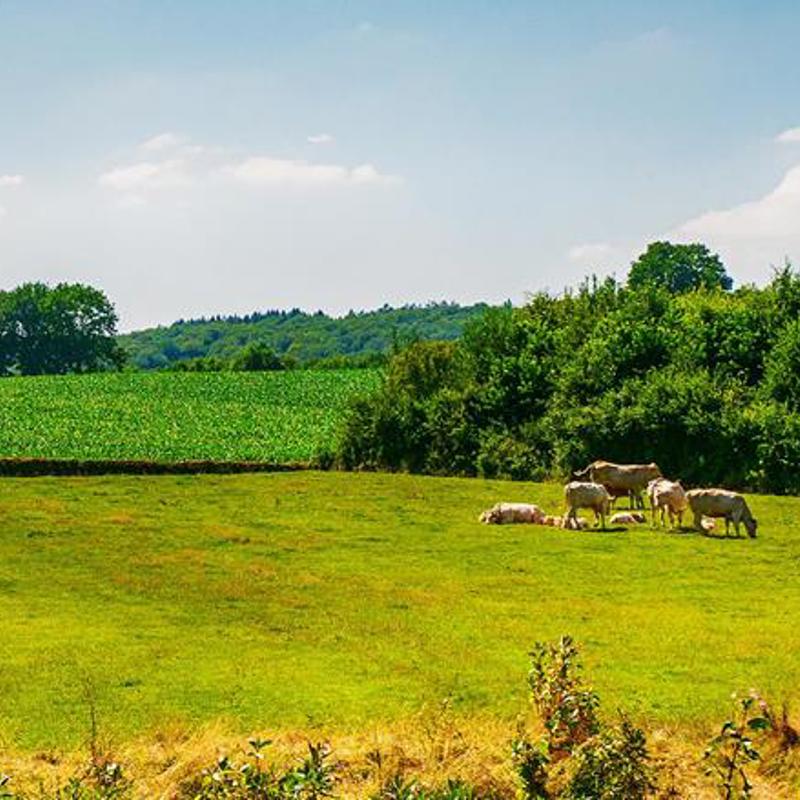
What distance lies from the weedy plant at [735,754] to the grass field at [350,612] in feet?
8.26

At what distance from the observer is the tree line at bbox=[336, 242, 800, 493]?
158 feet

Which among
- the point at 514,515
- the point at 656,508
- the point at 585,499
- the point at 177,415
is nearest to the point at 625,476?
the point at 656,508

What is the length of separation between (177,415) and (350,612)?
58.7 metres

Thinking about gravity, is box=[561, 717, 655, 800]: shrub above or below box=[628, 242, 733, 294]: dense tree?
below

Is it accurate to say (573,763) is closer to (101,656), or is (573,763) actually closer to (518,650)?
(518,650)

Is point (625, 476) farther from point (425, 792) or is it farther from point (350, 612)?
point (425, 792)

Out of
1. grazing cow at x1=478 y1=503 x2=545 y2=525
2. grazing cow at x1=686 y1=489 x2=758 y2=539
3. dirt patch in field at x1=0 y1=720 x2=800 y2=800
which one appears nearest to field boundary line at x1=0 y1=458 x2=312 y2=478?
grazing cow at x1=478 y1=503 x2=545 y2=525

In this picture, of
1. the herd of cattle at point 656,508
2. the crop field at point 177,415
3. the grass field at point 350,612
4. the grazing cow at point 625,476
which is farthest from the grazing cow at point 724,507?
the crop field at point 177,415

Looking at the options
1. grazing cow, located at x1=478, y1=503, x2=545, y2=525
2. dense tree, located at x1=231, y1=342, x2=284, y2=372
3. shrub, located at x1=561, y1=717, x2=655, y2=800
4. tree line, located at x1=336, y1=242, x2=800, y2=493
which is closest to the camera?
shrub, located at x1=561, y1=717, x2=655, y2=800

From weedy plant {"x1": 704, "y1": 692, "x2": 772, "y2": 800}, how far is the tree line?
115ft

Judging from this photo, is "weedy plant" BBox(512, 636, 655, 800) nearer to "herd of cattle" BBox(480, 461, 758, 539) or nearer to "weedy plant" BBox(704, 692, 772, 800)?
"weedy plant" BBox(704, 692, 772, 800)

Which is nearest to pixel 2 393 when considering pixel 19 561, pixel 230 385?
pixel 230 385

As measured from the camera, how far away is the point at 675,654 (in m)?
20.8

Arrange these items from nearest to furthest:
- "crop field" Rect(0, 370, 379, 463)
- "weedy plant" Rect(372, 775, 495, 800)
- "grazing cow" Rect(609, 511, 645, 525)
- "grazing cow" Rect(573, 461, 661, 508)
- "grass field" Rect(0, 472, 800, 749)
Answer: "weedy plant" Rect(372, 775, 495, 800), "grass field" Rect(0, 472, 800, 749), "grazing cow" Rect(609, 511, 645, 525), "grazing cow" Rect(573, 461, 661, 508), "crop field" Rect(0, 370, 379, 463)
